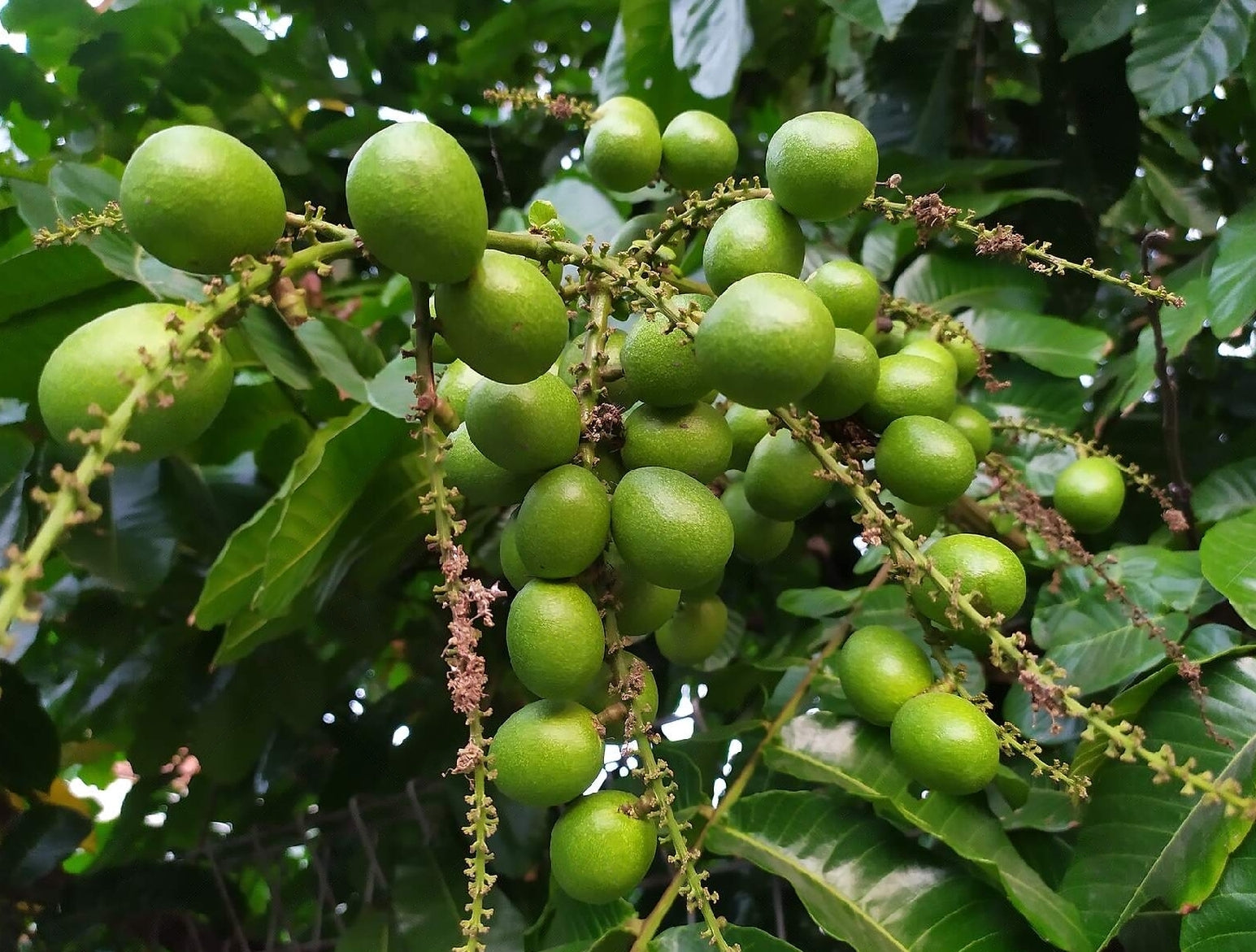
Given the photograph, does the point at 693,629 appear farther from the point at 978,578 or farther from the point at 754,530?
the point at 978,578

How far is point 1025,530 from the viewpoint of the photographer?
1.13 metres

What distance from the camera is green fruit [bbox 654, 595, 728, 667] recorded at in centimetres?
108

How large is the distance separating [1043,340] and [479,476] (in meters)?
0.96

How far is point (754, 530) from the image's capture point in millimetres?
1058

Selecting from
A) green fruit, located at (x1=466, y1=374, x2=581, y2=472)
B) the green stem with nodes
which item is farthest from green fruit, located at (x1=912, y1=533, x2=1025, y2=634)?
the green stem with nodes

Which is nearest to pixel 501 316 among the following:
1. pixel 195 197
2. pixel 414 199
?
pixel 414 199

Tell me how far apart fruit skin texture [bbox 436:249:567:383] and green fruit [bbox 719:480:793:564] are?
461mm

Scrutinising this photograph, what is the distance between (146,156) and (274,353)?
554 millimetres

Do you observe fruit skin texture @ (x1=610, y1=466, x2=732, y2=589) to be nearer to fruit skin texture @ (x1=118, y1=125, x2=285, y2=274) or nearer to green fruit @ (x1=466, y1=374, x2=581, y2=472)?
green fruit @ (x1=466, y1=374, x2=581, y2=472)

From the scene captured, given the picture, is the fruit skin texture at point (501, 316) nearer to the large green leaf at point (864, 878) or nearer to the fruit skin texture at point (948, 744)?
the fruit skin texture at point (948, 744)

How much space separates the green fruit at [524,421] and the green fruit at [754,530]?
37 cm

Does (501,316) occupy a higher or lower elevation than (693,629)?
higher

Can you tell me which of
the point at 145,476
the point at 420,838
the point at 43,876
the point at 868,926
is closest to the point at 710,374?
the point at 868,926

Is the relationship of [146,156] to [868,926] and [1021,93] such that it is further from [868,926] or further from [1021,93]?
[1021,93]
